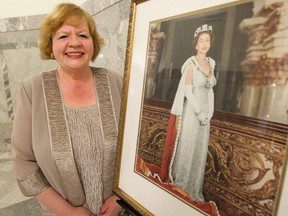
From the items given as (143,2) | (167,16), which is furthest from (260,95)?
(143,2)

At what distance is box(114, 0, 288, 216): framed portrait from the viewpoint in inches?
13.6

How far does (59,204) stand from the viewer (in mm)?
894

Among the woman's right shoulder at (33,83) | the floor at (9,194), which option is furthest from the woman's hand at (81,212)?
the floor at (9,194)

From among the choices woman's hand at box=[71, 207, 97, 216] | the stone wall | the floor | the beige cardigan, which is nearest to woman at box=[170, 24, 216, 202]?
the beige cardigan

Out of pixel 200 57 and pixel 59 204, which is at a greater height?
pixel 200 57

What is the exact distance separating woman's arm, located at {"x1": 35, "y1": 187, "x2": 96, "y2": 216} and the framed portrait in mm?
348

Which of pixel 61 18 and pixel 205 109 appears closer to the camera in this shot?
pixel 205 109

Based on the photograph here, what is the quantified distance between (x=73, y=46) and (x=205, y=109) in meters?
0.57

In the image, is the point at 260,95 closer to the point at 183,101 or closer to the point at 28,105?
the point at 183,101

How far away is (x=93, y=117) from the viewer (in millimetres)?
866

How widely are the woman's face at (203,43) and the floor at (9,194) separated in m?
1.93

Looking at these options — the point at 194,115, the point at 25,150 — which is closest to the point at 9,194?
the point at 25,150

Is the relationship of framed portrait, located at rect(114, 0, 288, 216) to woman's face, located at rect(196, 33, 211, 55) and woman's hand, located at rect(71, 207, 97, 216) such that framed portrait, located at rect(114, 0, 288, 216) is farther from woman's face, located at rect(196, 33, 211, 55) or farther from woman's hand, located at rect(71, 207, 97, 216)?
woman's hand, located at rect(71, 207, 97, 216)

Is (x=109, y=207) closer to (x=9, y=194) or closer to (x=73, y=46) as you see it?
(x=73, y=46)
